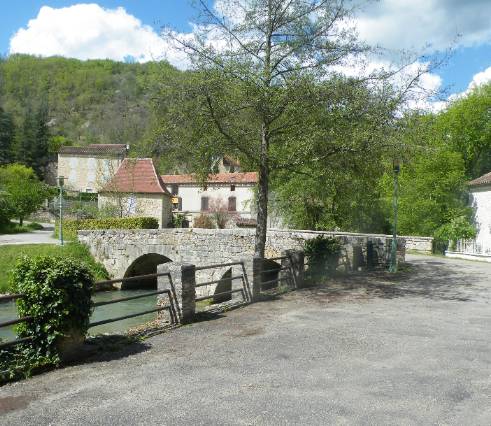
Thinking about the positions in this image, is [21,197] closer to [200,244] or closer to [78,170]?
[78,170]

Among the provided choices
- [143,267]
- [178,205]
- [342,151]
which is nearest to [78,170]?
[178,205]

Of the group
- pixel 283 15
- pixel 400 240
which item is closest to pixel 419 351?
pixel 283 15

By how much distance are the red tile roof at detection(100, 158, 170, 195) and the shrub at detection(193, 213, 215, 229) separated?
25.6 feet

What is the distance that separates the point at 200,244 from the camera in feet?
72.7

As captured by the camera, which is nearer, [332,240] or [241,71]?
[241,71]

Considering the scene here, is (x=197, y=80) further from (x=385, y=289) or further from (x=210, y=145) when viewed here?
(x=385, y=289)

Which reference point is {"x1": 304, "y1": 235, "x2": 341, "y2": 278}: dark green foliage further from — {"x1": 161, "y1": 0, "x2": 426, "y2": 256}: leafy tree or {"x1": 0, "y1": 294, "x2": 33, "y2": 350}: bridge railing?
{"x1": 0, "y1": 294, "x2": 33, "y2": 350}: bridge railing

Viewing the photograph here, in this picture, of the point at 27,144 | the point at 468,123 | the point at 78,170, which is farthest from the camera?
the point at 27,144

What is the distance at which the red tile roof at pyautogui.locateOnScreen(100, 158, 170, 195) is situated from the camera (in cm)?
3559

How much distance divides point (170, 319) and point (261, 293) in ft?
11.7

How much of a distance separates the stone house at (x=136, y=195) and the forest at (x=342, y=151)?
4.11 meters

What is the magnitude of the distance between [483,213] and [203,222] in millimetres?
23378

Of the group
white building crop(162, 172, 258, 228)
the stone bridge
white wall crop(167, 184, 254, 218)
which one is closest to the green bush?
the stone bridge

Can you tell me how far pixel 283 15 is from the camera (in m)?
11.9
